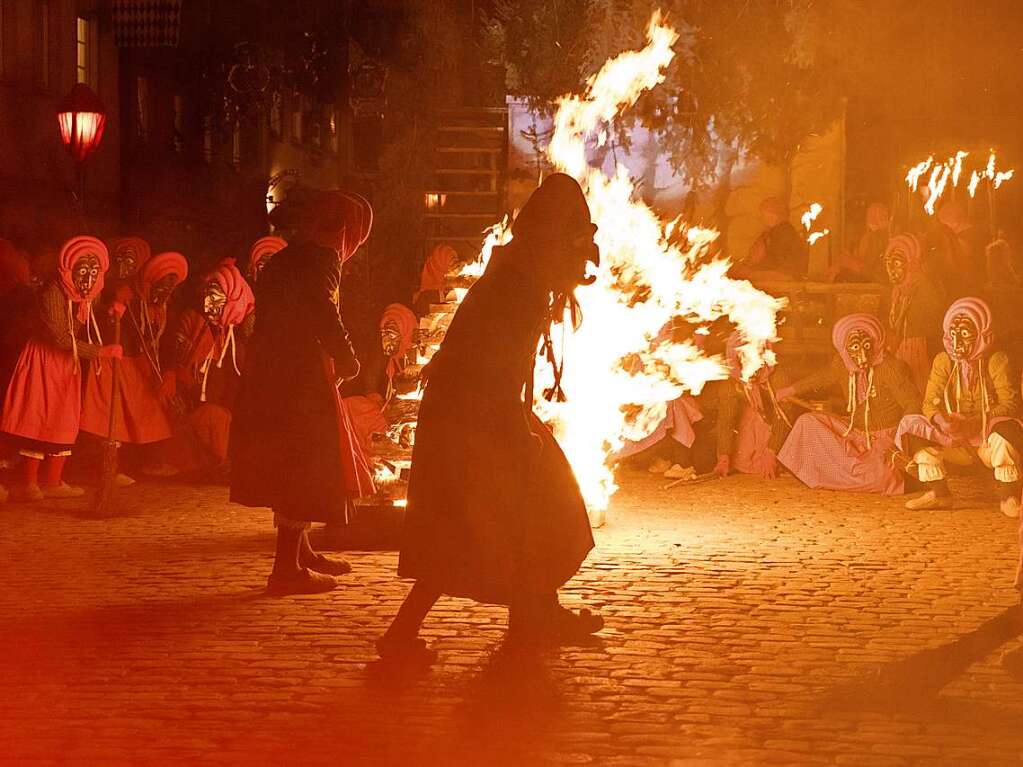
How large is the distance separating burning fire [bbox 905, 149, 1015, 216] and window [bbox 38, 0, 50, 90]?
42.0ft

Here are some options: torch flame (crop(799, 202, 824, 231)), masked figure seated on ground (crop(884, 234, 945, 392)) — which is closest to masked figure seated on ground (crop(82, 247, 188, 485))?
masked figure seated on ground (crop(884, 234, 945, 392))

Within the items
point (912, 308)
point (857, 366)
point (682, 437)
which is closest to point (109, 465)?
point (682, 437)

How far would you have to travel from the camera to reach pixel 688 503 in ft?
39.9

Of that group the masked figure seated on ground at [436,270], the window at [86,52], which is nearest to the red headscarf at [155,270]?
the masked figure seated on ground at [436,270]

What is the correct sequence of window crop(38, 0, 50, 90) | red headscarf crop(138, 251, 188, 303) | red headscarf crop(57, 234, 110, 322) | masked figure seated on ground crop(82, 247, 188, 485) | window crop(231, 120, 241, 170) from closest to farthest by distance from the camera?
1. red headscarf crop(57, 234, 110, 322)
2. masked figure seated on ground crop(82, 247, 188, 485)
3. red headscarf crop(138, 251, 188, 303)
4. window crop(38, 0, 50, 90)
5. window crop(231, 120, 241, 170)

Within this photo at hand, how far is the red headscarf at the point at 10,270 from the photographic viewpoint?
12.4 meters

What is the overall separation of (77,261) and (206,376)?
2.36 meters

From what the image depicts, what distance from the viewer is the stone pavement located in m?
5.41

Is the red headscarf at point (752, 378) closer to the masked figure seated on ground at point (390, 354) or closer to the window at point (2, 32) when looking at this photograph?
the masked figure seated on ground at point (390, 354)

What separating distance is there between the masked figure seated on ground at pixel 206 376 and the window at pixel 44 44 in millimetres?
9775

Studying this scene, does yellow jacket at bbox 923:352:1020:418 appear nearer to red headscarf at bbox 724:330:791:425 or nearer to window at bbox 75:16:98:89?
red headscarf at bbox 724:330:791:425

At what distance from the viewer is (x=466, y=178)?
23750 millimetres

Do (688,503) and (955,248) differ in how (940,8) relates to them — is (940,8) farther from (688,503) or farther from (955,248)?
(688,503)

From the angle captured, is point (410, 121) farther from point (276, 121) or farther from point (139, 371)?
point (139, 371)
